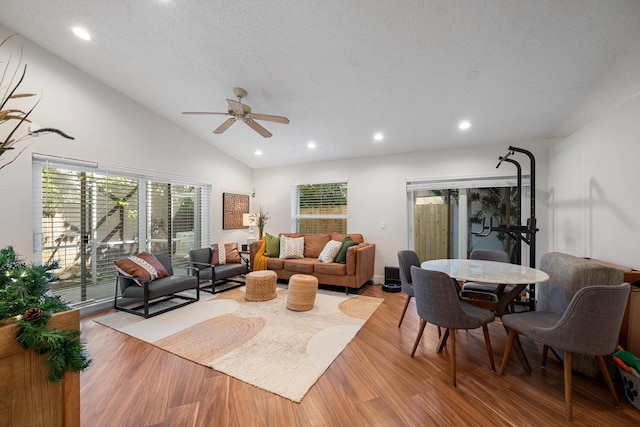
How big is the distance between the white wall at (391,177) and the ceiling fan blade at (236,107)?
9.05ft

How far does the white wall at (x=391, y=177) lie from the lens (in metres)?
4.06

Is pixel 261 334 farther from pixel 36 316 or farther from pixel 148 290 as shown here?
pixel 36 316

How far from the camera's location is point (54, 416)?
3.05ft

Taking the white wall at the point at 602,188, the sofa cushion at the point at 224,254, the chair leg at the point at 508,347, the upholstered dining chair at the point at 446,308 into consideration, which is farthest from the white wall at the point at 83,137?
the white wall at the point at 602,188

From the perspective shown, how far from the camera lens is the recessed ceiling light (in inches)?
108

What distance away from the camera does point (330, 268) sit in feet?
14.1

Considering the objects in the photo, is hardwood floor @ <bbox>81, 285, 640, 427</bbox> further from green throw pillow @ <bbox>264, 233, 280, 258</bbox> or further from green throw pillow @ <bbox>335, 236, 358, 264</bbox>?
green throw pillow @ <bbox>264, 233, 280, 258</bbox>

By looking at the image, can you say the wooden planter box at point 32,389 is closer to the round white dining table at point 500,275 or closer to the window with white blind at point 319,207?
the round white dining table at point 500,275

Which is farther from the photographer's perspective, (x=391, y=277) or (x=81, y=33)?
(x=391, y=277)

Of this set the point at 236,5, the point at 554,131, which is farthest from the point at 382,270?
the point at 236,5

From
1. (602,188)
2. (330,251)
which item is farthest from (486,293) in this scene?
(330,251)

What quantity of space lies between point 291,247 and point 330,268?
3.46ft

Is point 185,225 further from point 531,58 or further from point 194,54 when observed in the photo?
point 531,58

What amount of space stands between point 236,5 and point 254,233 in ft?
15.1
